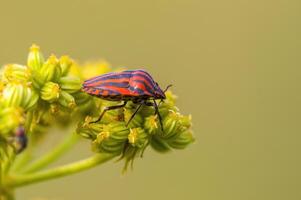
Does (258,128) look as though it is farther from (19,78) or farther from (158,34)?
(19,78)

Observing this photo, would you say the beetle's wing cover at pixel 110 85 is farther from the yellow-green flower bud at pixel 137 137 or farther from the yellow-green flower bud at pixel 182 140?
the yellow-green flower bud at pixel 182 140

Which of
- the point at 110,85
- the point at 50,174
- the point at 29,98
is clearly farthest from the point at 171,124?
the point at 29,98

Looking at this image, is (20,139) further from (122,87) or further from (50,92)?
(122,87)

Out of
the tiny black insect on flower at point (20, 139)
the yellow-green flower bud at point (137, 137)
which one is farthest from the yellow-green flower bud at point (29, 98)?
the yellow-green flower bud at point (137, 137)

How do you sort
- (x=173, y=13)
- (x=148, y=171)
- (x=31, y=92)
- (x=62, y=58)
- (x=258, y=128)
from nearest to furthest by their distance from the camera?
(x=31, y=92) → (x=62, y=58) → (x=148, y=171) → (x=258, y=128) → (x=173, y=13)

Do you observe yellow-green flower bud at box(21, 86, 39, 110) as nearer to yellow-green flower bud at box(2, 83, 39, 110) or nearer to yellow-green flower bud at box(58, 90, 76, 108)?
yellow-green flower bud at box(2, 83, 39, 110)

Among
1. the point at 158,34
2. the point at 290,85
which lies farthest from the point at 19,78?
the point at 158,34
